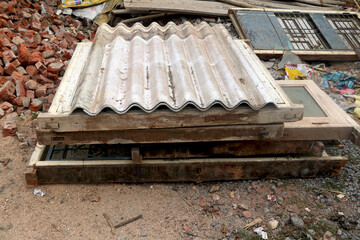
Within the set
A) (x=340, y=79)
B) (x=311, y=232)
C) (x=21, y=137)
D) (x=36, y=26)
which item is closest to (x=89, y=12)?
(x=36, y=26)

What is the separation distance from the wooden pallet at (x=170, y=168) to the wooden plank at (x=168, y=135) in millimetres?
305

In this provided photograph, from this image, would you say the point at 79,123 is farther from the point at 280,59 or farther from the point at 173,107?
the point at 280,59

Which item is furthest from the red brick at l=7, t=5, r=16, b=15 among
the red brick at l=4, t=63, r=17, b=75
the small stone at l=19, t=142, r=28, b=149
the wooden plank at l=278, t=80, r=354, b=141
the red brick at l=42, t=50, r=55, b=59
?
the wooden plank at l=278, t=80, r=354, b=141

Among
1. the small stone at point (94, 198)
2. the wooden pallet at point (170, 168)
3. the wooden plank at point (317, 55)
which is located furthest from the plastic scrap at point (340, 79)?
the small stone at point (94, 198)

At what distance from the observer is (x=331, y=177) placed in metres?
3.91

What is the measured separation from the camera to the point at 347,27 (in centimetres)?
697

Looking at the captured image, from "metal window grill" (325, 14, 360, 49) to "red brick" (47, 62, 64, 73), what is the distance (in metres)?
5.80

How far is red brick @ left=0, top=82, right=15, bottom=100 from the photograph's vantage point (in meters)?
4.81

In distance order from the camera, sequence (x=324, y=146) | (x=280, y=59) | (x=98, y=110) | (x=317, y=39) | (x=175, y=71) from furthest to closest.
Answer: (x=317, y=39)
(x=280, y=59)
(x=324, y=146)
(x=175, y=71)
(x=98, y=110)

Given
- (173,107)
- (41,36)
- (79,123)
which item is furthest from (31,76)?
(173,107)

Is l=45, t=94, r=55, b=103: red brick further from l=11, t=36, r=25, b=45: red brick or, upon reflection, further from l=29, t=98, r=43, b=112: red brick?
l=11, t=36, r=25, b=45: red brick

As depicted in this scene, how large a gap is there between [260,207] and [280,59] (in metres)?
3.57

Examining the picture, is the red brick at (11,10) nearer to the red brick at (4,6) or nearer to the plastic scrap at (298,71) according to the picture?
the red brick at (4,6)

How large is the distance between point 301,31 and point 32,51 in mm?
5558
